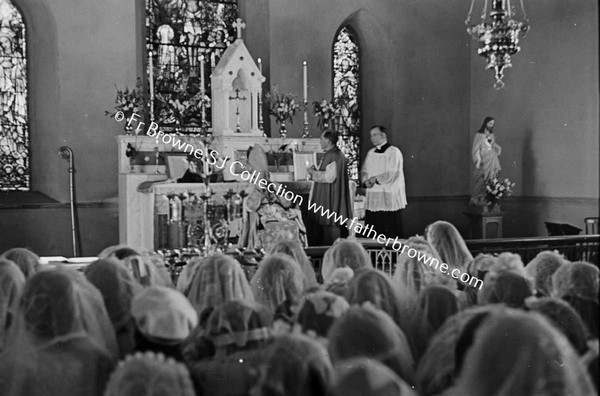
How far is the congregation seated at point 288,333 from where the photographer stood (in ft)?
5.50

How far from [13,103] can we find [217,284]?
9428 mm

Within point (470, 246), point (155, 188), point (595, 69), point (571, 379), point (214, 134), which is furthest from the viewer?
point (214, 134)

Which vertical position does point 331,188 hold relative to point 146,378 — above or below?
above

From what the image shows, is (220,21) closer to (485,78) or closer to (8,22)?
(8,22)

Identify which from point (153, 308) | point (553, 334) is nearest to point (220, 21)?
point (153, 308)

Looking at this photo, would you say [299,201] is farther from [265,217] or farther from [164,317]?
[164,317]

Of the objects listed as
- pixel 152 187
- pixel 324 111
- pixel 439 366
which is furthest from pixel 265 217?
pixel 439 366

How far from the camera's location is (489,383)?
65.6 inches

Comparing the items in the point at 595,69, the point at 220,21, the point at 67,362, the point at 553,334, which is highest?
the point at 220,21

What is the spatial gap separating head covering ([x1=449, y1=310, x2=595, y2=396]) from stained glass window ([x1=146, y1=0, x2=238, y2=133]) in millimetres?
10305

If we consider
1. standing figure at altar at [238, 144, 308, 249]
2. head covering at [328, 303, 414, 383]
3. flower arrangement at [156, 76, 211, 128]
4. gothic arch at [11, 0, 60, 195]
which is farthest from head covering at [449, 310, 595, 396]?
gothic arch at [11, 0, 60, 195]

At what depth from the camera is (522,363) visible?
1650 millimetres

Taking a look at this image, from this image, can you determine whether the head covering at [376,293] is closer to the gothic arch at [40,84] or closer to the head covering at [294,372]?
the head covering at [294,372]

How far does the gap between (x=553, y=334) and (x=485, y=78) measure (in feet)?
42.9
